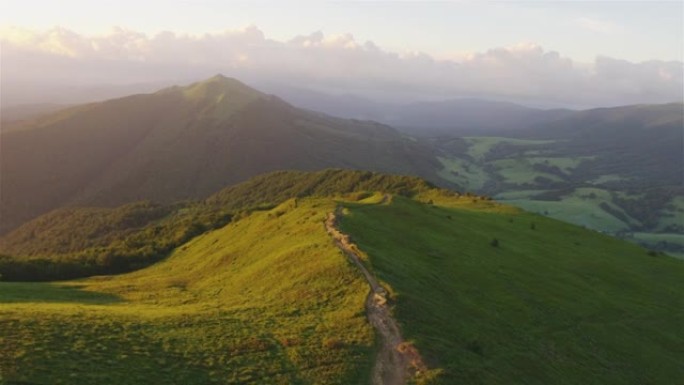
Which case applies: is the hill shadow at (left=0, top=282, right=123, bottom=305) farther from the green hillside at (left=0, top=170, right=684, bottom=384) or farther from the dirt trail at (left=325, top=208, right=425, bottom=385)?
the dirt trail at (left=325, top=208, right=425, bottom=385)

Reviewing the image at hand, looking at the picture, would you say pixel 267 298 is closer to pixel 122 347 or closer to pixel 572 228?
pixel 122 347

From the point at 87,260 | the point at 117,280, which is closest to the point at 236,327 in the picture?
the point at 117,280

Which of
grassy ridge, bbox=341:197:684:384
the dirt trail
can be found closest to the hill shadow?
grassy ridge, bbox=341:197:684:384

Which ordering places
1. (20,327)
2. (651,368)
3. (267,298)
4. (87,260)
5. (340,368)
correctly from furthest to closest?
1. (87,260)
2. (651,368)
3. (267,298)
4. (20,327)
5. (340,368)

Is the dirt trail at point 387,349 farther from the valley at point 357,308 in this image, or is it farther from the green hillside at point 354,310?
the green hillside at point 354,310

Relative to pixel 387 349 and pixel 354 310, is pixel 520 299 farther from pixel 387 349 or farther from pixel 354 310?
pixel 387 349

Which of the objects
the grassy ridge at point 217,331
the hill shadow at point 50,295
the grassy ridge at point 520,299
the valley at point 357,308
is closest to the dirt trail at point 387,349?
the valley at point 357,308

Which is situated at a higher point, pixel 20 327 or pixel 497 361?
pixel 20 327

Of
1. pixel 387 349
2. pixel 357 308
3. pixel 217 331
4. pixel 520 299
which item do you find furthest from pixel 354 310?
pixel 520 299
